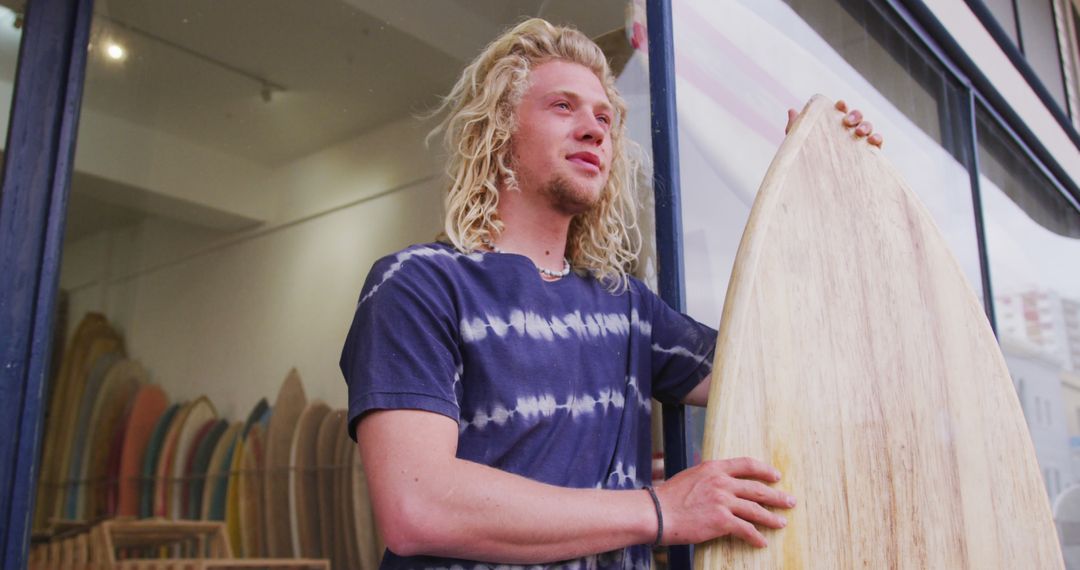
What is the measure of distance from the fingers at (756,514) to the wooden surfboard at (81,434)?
315cm

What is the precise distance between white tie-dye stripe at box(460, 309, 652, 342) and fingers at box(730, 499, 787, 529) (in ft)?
1.17

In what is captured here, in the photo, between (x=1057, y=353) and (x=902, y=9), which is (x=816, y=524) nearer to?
(x=902, y=9)

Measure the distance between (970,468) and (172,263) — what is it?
13.3ft

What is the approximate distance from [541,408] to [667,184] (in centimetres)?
62

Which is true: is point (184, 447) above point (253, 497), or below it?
above

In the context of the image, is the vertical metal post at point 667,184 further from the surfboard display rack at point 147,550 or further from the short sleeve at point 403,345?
the surfboard display rack at point 147,550

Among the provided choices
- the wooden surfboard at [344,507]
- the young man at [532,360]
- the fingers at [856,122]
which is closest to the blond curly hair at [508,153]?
the young man at [532,360]

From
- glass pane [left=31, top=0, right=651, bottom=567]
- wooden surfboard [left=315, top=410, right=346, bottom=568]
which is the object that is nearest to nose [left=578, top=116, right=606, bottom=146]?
glass pane [left=31, top=0, right=651, bottom=567]

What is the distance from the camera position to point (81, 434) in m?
3.65

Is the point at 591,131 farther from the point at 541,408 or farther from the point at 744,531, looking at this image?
the point at 744,531

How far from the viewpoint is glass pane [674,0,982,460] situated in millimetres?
1877

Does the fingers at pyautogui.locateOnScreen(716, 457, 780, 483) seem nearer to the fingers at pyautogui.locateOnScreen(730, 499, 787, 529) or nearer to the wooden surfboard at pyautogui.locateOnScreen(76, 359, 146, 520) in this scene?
the fingers at pyautogui.locateOnScreen(730, 499, 787, 529)

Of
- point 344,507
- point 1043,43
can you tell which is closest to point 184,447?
point 344,507

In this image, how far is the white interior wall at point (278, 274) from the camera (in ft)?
14.0
